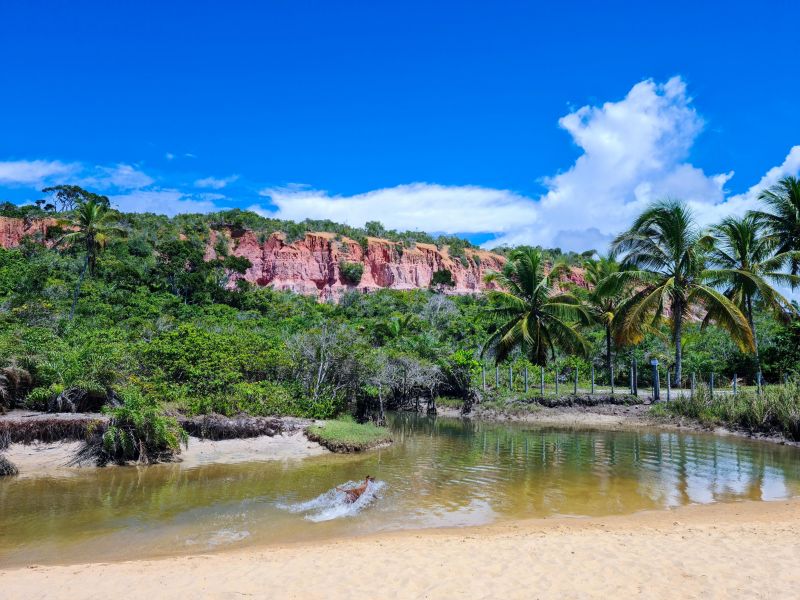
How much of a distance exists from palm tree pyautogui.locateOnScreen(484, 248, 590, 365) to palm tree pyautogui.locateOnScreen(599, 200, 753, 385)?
3.28 metres

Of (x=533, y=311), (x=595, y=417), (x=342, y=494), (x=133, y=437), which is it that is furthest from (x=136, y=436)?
(x=533, y=311)

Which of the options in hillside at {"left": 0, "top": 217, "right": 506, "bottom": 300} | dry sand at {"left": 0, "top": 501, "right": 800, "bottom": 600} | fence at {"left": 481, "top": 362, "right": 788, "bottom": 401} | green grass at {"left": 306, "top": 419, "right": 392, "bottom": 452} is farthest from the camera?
hillside at {"left": 0, "top": 217, "right": 506, "bottom": 300}

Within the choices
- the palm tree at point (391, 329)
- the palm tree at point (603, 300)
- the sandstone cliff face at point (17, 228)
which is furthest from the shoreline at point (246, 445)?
the sandstone cliff face at point (17, 228)

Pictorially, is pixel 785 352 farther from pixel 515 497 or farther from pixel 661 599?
pixel 661 599

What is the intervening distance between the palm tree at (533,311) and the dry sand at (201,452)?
13.8 m

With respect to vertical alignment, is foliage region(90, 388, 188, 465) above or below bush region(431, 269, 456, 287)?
below

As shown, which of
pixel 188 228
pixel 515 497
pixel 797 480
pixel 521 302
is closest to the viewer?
pixel 515 497

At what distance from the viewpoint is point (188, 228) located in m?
64.4

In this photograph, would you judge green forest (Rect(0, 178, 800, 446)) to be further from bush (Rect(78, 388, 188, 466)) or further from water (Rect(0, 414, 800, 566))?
water (Rect(0, 414, 800, 566))

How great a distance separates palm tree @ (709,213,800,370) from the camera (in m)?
21.5

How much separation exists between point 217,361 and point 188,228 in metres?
52.7

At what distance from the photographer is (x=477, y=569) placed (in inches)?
251

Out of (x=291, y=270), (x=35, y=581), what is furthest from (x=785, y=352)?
(x=291, y=270)

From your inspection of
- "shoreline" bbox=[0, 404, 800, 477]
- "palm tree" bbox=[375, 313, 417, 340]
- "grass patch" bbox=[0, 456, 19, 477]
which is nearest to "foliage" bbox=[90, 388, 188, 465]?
"shoreline" bbox=[0, 404, 800, 477]
